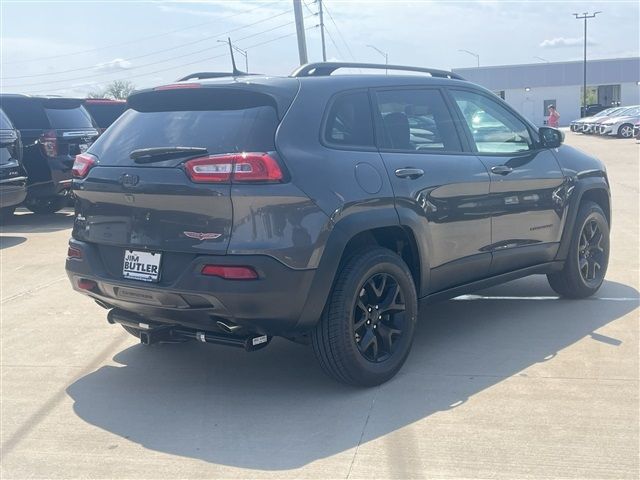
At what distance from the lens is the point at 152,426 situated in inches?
164

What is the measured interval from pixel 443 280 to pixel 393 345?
0.67m

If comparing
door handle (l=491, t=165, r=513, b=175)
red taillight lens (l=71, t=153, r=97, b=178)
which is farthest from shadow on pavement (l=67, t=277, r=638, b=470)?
red taillight lens (l=71, t=153, r=97, b=178)

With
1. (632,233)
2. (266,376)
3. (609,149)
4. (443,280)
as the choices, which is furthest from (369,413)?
(609,149)

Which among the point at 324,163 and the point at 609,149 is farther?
the point at 609,149

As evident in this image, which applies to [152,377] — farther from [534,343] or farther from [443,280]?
[534,343]

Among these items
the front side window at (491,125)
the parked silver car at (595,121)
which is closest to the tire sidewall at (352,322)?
the front side window at (491,125)

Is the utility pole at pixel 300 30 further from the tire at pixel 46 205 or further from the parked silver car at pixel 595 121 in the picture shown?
the parked silver car at pixel 595 121

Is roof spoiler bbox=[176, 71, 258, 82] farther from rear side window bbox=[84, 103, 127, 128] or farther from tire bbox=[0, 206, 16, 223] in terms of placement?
rear side window bbox=[84, 103, 127, 128]

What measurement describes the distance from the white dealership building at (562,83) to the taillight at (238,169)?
6985cm

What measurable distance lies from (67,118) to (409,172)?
9.08 metres

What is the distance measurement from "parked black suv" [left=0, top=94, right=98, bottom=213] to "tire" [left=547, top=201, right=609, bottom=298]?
26.4 feet

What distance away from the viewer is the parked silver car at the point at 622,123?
108 feet

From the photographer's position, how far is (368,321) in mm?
4523

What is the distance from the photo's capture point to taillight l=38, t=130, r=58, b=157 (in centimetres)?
1183
